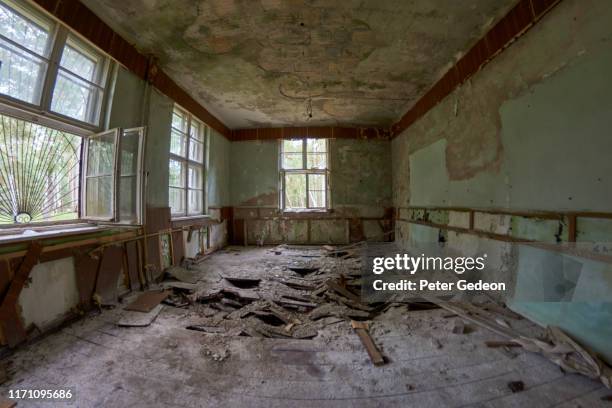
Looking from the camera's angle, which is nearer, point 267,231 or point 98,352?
point 98,352

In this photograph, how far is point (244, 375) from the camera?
181 cm

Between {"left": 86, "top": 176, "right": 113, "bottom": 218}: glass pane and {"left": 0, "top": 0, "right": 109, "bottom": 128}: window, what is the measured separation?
2.03 feet

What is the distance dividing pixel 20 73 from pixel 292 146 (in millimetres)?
5255

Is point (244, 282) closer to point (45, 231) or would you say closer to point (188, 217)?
point (188, 217)

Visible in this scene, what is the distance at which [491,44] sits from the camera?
9.79 feet

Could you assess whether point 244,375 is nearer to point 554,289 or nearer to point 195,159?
point 554,289

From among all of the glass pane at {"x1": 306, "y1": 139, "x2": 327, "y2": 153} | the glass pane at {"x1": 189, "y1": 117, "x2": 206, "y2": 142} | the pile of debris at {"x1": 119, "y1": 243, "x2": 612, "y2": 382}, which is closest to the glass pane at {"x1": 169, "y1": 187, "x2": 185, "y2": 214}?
the pile of debris at {"x1": 119, "y1": 243, "x2": 612, "y2": 382}

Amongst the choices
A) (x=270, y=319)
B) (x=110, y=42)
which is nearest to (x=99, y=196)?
(x=110, y=42)

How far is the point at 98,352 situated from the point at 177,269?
6.84 feet

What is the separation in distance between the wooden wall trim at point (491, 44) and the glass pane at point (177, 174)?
4.59m

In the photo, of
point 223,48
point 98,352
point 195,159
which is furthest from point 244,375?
point 195,159

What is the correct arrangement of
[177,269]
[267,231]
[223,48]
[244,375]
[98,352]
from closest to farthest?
[244,375]
[98,352]
[223,48]
[177,269]
[267,231]

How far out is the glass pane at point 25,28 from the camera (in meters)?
2.15

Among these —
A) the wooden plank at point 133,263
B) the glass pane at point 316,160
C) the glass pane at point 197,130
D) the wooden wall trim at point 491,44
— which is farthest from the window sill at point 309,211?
the wooden plank at point 133,263
